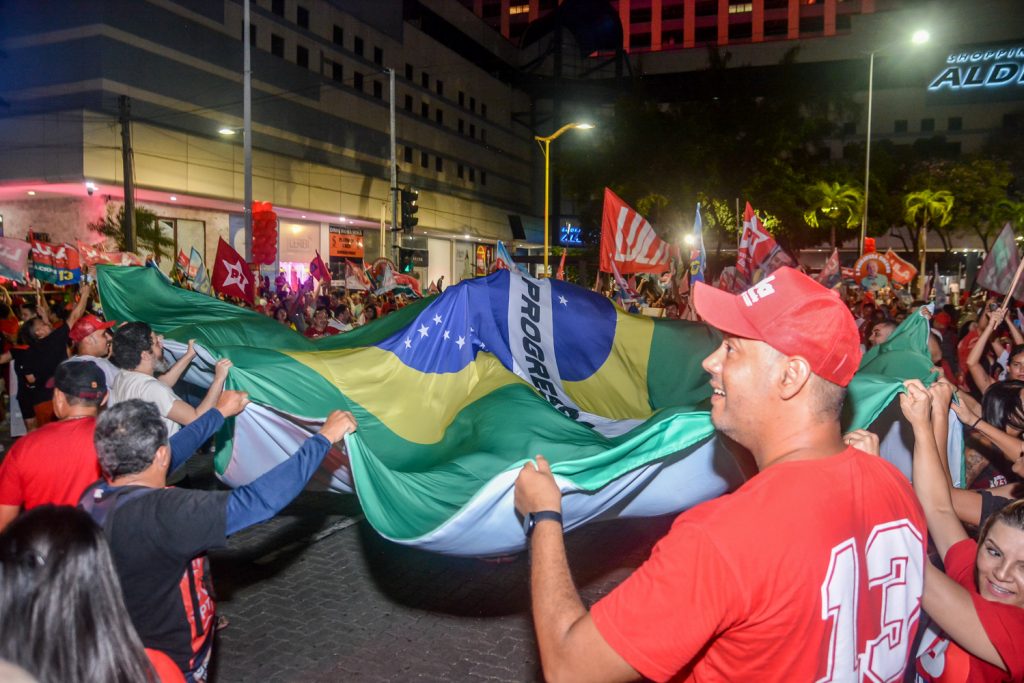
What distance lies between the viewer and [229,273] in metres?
13.0

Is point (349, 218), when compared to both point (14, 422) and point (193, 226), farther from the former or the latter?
point (14, 422)

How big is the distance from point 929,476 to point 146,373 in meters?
→ 4.66

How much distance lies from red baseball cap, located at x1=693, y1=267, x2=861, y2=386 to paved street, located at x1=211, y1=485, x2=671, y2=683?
341 cm

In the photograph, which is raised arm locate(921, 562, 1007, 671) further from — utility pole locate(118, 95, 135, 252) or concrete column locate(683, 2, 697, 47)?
concrete column locate(683, 2, 697, 47)

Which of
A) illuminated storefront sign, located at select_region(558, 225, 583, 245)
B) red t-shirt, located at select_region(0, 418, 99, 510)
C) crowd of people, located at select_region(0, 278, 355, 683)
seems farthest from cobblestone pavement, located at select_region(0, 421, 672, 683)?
illuminated storefront sign, located at select_region(558, 225, 583, 245)

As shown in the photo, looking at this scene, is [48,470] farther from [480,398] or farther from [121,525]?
[480,398]

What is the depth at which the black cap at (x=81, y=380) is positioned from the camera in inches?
155

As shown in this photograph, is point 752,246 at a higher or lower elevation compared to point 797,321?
higher

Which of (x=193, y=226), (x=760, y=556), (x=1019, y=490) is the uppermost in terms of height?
(x=193, y=226)

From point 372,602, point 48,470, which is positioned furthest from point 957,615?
point 372,602

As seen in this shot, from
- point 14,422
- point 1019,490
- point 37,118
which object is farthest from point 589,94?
point 1019,490

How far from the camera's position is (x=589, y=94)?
53.6m

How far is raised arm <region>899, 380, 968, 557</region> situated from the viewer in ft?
8.63

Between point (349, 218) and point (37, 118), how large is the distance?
1427 centimetres
